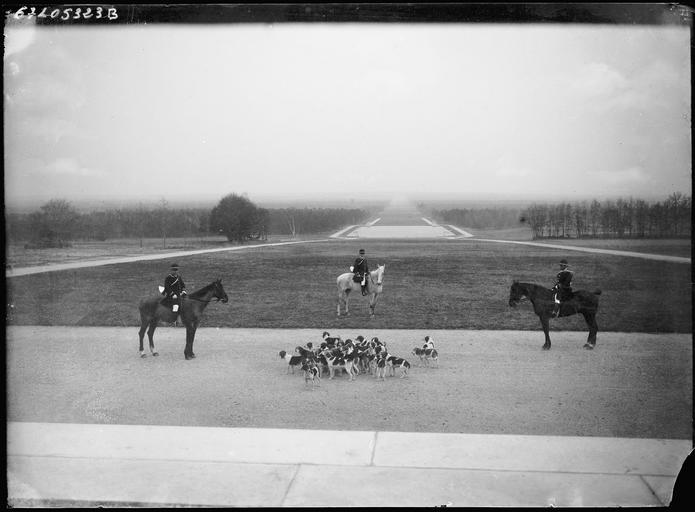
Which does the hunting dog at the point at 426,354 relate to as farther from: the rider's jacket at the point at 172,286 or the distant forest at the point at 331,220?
the rider's jacket at the point at 172,286

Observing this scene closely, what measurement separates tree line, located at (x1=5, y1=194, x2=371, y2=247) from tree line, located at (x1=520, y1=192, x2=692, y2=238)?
3320mm

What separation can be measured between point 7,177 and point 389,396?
6671 mm

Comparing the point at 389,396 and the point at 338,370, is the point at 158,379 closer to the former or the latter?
the point at 338,370

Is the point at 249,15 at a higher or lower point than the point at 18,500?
higher

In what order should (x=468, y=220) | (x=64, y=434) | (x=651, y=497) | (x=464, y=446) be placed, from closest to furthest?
(x=651, y=497)
(x=464, y=446)
(x=64, y=434)
(x=468, y=220)

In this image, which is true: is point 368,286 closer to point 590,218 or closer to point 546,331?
point 546,331

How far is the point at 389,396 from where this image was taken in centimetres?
932

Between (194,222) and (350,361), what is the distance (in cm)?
452

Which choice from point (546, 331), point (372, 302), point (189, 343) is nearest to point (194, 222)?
point (189, 343)

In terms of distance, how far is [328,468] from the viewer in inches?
281

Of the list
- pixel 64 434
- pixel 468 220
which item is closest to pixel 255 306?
pixel 468 220

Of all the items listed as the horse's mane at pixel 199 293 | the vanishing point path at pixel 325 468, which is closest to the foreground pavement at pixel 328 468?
the vanishing point path at pixel 325 468

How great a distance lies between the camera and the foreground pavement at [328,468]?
6.62 meters

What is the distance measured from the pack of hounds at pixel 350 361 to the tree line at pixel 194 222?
2980 mm
